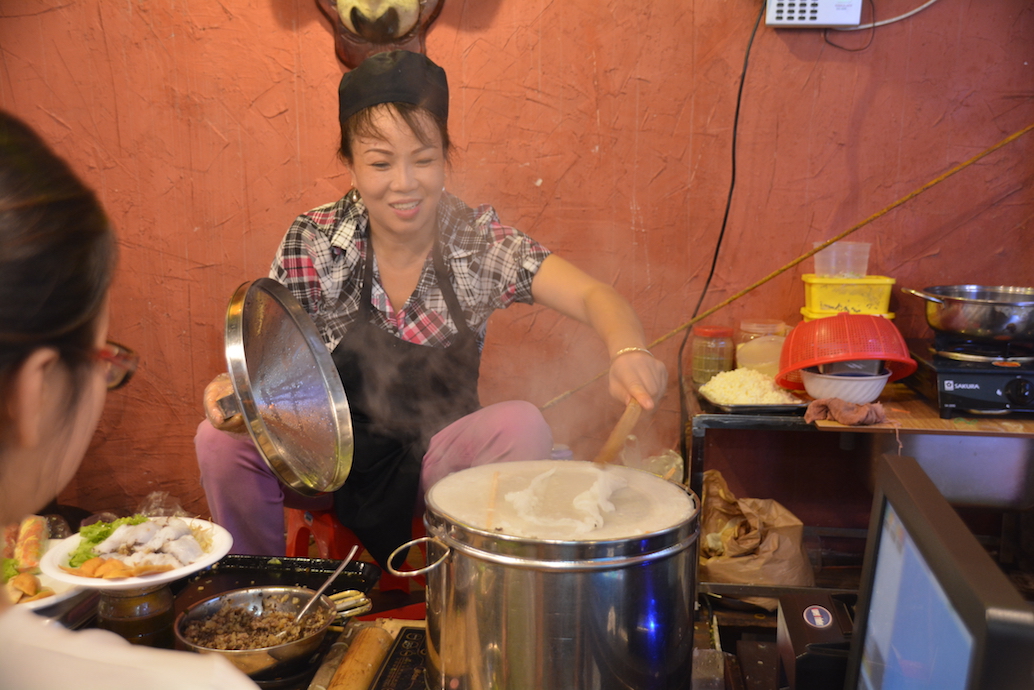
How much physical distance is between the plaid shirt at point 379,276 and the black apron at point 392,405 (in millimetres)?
28

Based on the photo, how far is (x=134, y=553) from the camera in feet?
4.45

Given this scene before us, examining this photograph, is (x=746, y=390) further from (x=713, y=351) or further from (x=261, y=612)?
(x=261, y=612)

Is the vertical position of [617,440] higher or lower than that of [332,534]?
higher

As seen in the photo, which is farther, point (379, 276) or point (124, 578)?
point (379, 276)

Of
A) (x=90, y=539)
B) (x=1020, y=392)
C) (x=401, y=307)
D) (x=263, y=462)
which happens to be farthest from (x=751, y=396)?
(x=90, y=539)

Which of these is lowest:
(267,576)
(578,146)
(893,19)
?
(267,576)

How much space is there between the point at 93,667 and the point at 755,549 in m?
1.81

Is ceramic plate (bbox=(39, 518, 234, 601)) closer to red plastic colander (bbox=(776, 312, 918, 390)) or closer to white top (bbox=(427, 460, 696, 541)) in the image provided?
white top (bbox=(427, 460, 696, 541))

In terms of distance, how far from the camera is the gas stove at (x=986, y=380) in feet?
6.19

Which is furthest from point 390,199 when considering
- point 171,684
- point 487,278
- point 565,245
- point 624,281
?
point 171,684

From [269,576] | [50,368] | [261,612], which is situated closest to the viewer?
[50,368]

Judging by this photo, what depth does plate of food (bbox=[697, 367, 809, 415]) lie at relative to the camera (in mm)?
1977

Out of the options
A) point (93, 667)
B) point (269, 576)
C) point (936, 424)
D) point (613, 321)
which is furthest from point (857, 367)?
point (93, 667)

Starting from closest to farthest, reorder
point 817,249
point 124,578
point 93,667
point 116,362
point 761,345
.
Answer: point 93,667 < point 116,362 < point 124,578 < point 761,345 < point 817,249
